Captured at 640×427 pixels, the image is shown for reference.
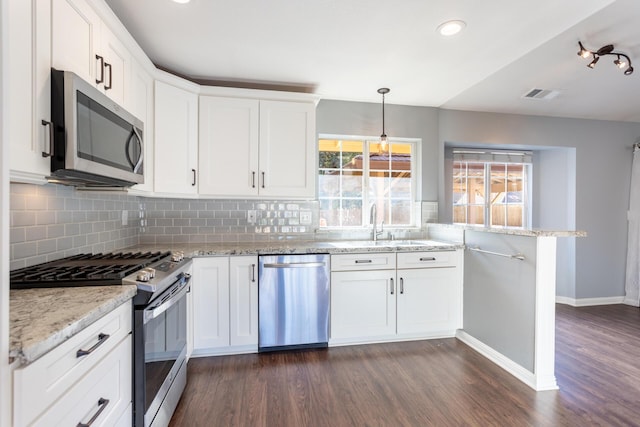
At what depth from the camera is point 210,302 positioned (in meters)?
2.47

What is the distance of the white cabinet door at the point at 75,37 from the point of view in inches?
50.5

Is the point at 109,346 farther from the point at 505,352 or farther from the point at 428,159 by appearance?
the point at 428,159

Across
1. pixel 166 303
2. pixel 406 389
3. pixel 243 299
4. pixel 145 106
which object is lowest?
pixel 406 389

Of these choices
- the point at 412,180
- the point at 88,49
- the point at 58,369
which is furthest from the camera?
the point at 412,180

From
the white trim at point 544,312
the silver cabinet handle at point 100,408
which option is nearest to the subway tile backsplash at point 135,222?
the silver cabinet handle at point 100,408

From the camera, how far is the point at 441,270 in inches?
113

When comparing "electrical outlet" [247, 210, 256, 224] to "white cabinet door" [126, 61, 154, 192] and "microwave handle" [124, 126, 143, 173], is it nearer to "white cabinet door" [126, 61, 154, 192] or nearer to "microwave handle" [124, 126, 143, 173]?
"white cabinet door" [126, 61, 154, 192]

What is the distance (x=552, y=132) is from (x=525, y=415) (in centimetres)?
352

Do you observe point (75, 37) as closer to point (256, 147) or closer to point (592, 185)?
point (256, 147)

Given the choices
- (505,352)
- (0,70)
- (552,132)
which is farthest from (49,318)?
(552,132)

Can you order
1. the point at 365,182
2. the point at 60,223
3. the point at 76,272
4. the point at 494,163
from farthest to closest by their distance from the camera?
the point at 494,163, the point at 365,182, the point at 60,223, the point at 76,272

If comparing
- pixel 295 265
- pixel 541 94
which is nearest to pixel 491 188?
pixel 541 94

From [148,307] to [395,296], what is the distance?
6.72ft

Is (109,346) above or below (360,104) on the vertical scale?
below
